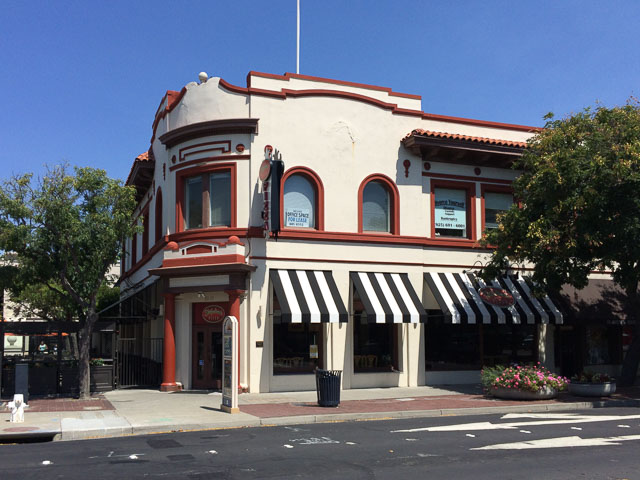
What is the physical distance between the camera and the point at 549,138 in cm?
2028

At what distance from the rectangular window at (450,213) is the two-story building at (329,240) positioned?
0.17 ft

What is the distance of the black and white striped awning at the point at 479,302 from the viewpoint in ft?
72.8

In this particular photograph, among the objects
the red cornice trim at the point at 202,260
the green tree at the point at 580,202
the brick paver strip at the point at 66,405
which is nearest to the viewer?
the brick paver strip at the point at 66,405

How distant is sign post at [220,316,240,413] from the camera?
16.2 m

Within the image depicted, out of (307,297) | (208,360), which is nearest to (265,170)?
(307,297)

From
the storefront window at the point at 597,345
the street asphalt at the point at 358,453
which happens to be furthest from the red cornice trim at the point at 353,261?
the street asphalt at the point at 358,453

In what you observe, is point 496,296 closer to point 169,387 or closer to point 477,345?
point 477,345

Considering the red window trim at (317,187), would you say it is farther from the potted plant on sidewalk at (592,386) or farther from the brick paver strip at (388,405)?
the potted plant on sidewalk at (592,386)

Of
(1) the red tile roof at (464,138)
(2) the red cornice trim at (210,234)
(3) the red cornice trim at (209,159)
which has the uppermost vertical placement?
(1) the red tile roof at (464,138)

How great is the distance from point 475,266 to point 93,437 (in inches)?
592

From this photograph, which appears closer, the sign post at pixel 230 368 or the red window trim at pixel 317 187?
the sign post at pixel 230 368

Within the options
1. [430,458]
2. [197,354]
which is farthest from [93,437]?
[197,354]

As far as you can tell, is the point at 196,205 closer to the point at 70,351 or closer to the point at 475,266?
the point at 70,351

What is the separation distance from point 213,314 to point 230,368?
16.9ft
